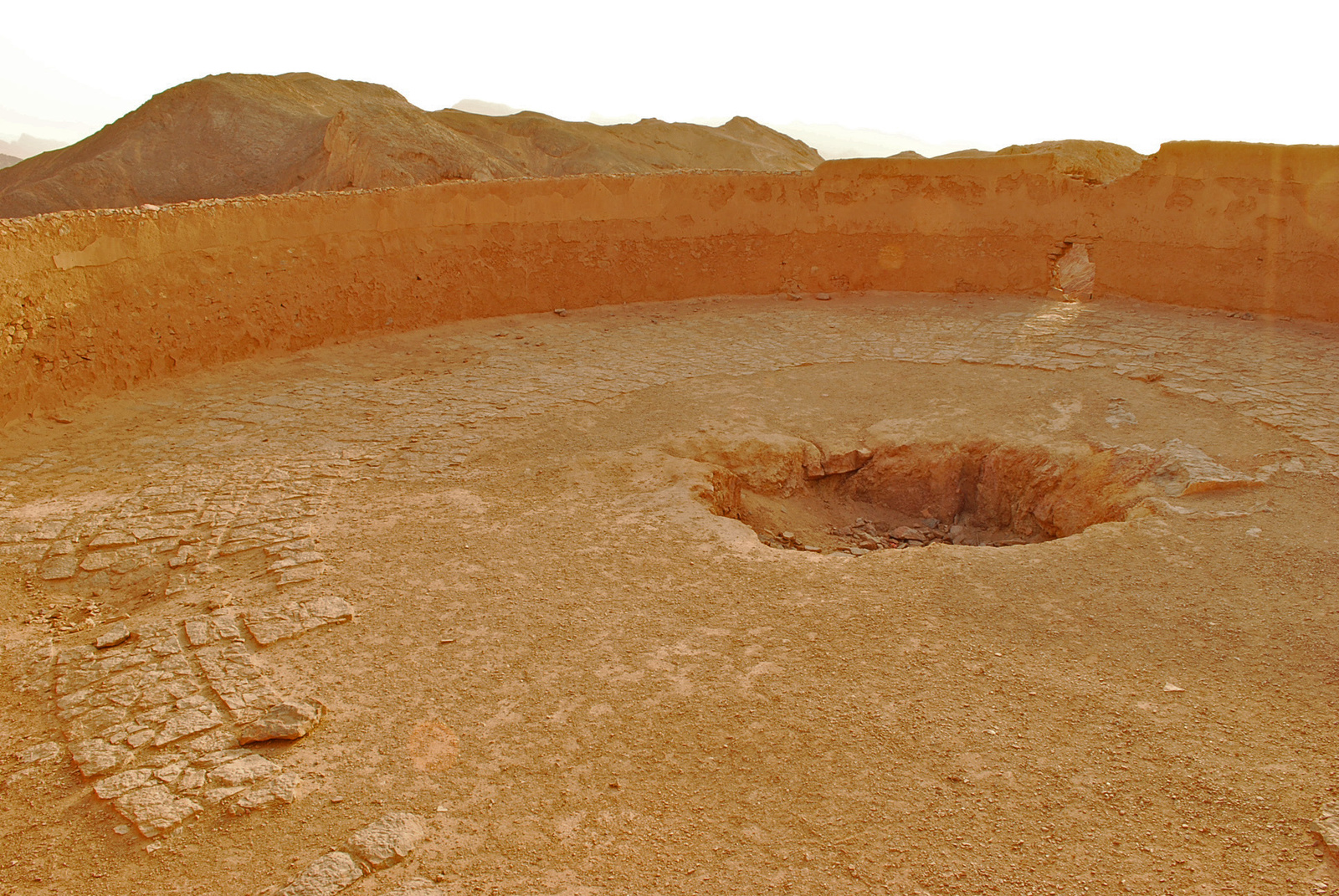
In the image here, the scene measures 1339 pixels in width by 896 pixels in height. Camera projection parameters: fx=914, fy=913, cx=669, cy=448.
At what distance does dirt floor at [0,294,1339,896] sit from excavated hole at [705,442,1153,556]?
0.41 feet

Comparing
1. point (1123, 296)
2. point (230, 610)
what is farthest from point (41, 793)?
point (1123, 296)

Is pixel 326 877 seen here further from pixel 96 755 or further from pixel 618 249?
pixel 618 249

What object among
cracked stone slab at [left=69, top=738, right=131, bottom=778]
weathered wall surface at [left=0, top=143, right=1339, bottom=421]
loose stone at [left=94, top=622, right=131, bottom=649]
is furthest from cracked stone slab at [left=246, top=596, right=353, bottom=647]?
weathered wall surface at [left=0, top=143, right=1339, bottom=421]

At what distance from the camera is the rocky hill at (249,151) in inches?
551

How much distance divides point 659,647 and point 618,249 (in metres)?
7.19

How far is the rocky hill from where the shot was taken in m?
14.0

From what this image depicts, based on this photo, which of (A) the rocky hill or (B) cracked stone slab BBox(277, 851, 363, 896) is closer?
(B) cracked stone slab BBox(277, 851, 363, 896)

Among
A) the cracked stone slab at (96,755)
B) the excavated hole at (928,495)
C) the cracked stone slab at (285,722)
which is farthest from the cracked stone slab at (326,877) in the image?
the excavated hole at (928,495)

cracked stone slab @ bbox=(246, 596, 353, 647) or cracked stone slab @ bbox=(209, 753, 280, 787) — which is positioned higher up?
cracked stone slab @ bbox=(246, 596, 353, 647)

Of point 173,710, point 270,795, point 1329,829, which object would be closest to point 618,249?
point 173,710

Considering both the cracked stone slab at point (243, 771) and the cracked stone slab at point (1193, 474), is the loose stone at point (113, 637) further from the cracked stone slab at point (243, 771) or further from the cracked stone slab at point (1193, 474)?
the cracked stone slab at point (1193, 474)

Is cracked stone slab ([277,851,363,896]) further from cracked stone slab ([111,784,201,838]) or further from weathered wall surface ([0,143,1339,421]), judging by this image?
weathered wall surface ([0,143,1339,421])

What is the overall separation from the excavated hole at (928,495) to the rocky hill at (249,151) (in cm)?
920

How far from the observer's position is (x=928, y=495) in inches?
274
